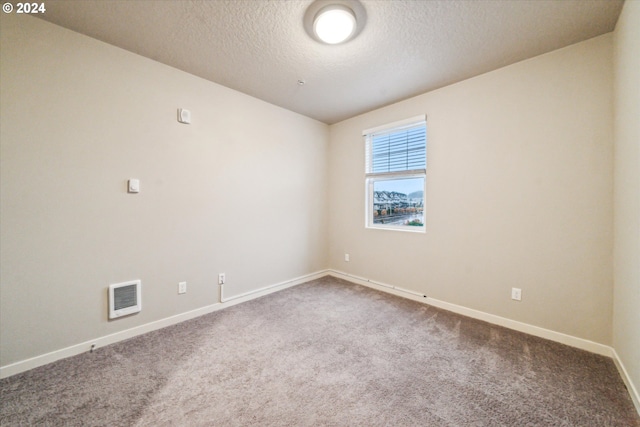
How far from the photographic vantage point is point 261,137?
125 inches

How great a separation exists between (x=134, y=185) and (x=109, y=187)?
17cm

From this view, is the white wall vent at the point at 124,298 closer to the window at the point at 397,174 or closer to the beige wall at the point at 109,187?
the beige wall at the point at 109,187

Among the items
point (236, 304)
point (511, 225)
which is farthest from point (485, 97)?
point (236, 304)

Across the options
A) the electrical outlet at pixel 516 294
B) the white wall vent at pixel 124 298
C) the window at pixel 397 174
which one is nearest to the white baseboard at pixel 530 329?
the electrical outlet at pixel 516 294

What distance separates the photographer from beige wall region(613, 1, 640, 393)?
1.46 metres

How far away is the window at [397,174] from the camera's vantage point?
3.07 m

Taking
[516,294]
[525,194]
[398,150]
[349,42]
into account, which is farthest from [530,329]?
[349,42]

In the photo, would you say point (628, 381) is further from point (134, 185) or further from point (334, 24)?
point (134, 185)

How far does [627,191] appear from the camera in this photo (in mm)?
1606

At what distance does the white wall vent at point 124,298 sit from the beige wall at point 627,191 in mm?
3574

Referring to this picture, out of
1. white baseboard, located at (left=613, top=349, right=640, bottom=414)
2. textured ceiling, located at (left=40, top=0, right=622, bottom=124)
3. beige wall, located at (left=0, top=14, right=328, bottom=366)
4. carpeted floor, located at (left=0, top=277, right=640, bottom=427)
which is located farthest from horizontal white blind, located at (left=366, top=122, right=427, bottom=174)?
white baseboard, located at (left=613, top=349, right=640, bottom=414)

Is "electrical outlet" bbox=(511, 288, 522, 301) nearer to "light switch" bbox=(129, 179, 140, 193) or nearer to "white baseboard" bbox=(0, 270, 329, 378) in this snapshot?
"white baseboard" bbox=(0, 270, 329, 378)

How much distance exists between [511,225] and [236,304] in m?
3.03

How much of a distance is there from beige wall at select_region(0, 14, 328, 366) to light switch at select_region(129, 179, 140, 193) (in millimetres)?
44
